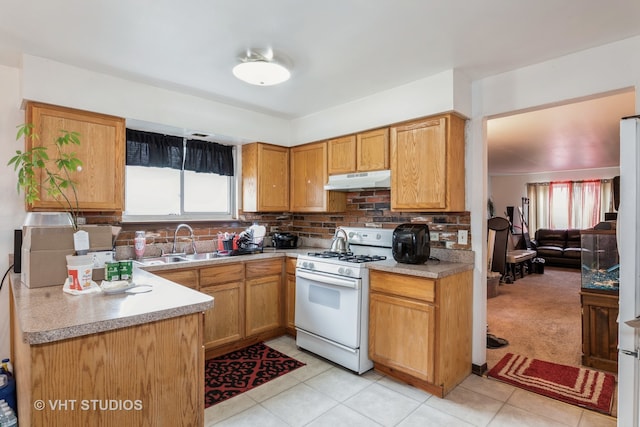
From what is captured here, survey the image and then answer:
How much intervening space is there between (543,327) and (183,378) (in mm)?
4118

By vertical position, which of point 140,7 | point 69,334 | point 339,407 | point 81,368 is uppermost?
point 140,7

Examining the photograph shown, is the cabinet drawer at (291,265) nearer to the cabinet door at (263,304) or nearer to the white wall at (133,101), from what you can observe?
the cabinet door at (263,304)

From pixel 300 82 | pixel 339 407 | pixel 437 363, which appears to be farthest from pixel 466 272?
pixel 300 82

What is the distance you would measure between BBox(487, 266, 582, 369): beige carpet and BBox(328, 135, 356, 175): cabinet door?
7.24 feet

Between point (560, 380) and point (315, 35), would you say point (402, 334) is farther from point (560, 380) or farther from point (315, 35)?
point (315, 35)

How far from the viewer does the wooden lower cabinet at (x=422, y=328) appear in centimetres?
242

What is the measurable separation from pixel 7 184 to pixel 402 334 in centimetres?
317

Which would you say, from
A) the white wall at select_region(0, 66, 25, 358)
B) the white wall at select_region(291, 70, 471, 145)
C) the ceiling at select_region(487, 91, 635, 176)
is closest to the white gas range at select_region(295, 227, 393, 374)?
the white wall at select_region(291, 70, 471, 145)

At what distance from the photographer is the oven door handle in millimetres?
2762

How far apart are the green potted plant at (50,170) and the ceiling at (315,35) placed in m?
0.61

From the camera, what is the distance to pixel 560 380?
270cm

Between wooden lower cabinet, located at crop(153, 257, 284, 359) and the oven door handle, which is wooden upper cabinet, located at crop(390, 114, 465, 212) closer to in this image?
the oven door handle

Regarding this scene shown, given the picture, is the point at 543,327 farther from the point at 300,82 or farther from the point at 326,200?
the point at 300,82

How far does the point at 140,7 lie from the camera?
5.82 feet
